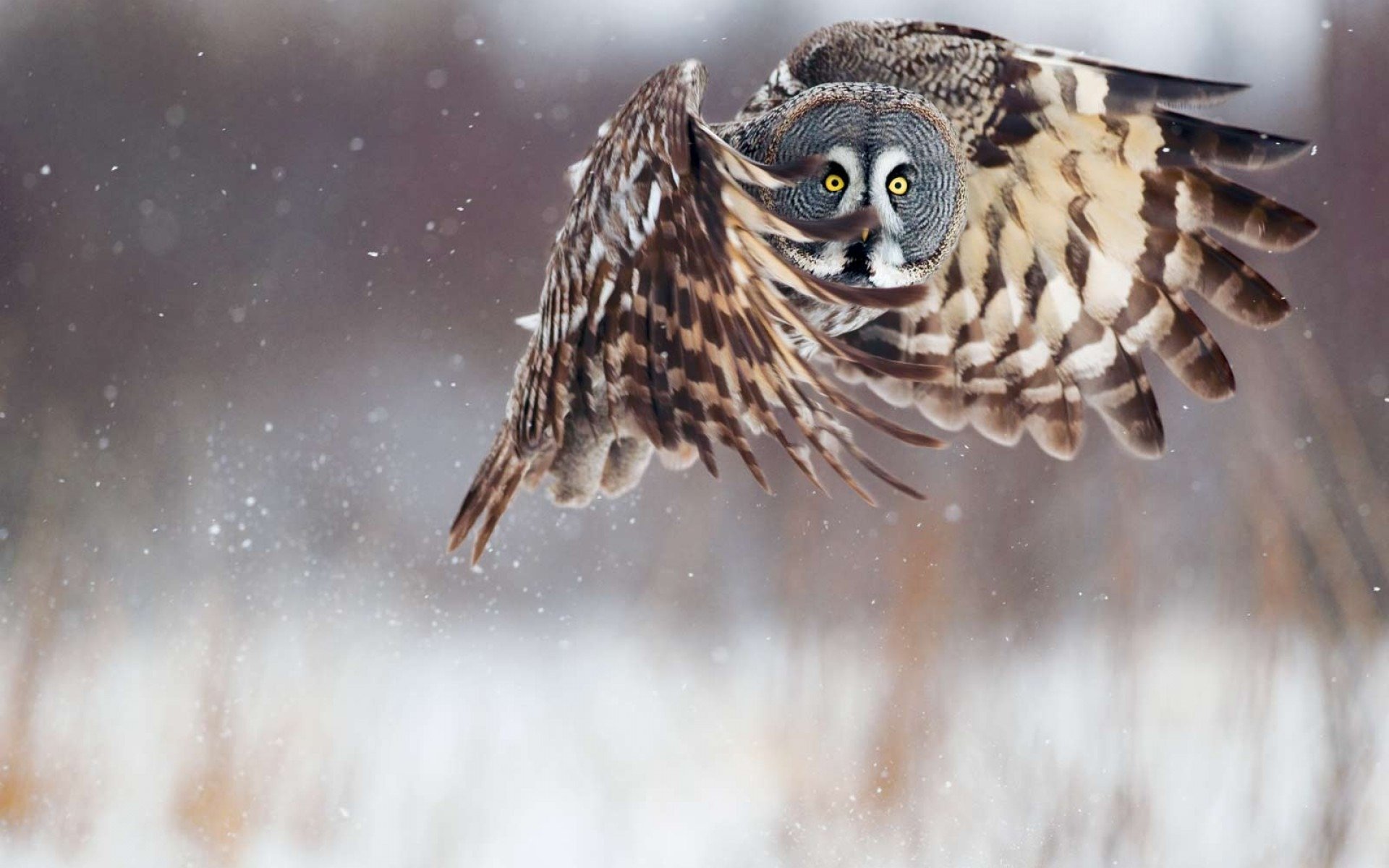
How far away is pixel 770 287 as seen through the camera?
36.8 inches

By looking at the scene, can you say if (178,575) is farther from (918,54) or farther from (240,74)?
(918,54)

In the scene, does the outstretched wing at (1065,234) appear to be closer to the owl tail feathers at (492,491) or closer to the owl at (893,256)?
the owl at (893,256)

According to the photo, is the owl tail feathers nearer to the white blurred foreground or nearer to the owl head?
the owl head

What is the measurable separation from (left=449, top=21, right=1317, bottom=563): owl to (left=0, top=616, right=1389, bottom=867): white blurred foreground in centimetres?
124

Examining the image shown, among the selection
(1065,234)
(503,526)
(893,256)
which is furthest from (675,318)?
(503,526)

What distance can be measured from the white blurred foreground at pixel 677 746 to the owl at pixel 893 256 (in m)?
1.24

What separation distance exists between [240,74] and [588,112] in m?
0.82

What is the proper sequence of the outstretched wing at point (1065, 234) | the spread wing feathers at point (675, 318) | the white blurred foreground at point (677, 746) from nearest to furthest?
the spread wing feathers at point (675, 318) < the outstretched wing at point (1065, 234) < the white blurred foreground at point (677, 746)

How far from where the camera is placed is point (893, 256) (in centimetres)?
119

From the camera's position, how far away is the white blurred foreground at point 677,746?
226 cm

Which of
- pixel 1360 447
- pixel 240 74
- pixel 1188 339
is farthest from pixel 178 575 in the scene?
pixel 1360 447

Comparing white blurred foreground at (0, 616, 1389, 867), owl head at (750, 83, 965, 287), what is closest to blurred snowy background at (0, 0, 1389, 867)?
white blurred foreground at (0, 616, 1389, 867)

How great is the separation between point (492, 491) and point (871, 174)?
1.82ft

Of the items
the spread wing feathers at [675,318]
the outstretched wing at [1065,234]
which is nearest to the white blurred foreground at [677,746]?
the outstretched wing at [1065,234]
